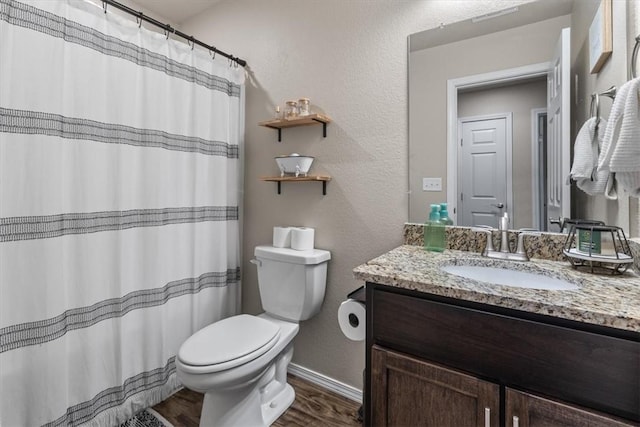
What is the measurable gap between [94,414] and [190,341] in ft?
1.87

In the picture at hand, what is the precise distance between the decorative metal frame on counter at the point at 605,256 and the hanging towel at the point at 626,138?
0.15m

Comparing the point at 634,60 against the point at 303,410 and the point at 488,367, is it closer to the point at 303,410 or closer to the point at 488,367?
the point at 488,367

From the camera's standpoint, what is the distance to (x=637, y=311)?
0.69 meters

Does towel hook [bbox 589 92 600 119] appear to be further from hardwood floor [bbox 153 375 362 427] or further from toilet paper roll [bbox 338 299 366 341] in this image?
hardwood floor [bbox 153 375 362 427]

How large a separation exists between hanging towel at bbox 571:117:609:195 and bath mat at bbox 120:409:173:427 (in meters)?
2.05

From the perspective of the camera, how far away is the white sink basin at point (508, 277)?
1055 mm

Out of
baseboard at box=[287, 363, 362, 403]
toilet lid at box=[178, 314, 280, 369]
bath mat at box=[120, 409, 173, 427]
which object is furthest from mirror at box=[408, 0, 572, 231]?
bath mat at box=[120, 409, 173, 427]

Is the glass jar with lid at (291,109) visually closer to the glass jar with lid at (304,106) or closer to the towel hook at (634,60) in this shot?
the glass jar with lid at (304,106)

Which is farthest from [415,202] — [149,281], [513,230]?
[149,281]

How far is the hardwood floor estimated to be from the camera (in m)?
1.55

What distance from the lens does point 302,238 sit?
1.76 m

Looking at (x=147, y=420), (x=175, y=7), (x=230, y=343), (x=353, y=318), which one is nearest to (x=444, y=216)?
(x=353, y=318)

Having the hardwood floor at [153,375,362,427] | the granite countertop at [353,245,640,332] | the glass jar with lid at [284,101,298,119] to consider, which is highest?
the glass jar with lid at [284,101,298,119]

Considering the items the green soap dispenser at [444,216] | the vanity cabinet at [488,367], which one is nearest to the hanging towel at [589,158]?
the green soap dispenser at [444,216]
